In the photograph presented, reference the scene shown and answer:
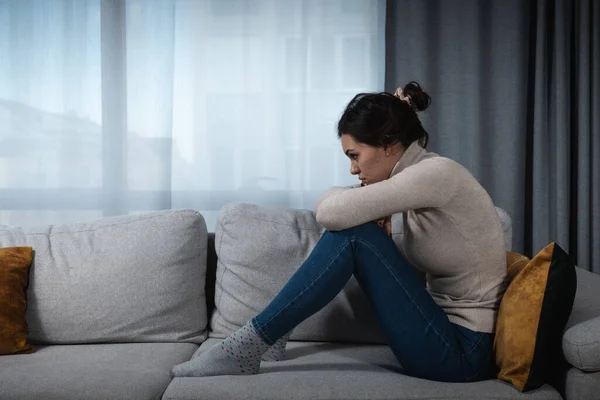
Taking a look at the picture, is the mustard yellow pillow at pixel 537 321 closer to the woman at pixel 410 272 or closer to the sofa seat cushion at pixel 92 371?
the woman at pixel 410 272

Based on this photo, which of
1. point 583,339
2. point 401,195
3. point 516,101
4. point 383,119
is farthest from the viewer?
point 516,101

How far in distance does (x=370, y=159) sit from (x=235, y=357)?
0.67m

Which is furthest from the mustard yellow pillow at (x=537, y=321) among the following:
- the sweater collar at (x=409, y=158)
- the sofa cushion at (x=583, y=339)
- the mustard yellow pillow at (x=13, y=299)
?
the mustard yellow pillow at (x=13, y=299)

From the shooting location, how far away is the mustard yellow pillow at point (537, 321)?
156cm

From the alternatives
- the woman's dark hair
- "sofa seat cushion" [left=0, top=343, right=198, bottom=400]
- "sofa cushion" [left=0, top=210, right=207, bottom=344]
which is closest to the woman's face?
the woman's dark hair

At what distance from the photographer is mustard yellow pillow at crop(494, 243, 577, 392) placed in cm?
156

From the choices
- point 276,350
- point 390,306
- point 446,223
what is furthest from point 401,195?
point 276,350

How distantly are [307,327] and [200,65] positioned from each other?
66.1 inches

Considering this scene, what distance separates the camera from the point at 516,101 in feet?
10.3

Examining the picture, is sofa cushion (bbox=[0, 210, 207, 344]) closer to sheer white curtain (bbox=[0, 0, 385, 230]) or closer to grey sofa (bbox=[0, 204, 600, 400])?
grey sofa (bbox=[0, 204, 600, 400])

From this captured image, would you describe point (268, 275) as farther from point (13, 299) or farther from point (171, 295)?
point (13, 299)

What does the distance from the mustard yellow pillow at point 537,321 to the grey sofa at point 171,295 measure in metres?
0.18

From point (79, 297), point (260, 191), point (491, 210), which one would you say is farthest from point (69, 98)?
point (491, 210)

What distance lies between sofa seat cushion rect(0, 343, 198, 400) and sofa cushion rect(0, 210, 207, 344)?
0.18 feet
